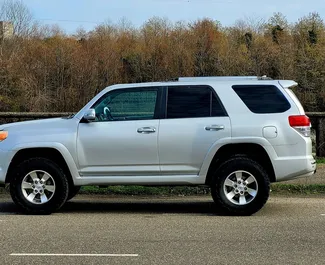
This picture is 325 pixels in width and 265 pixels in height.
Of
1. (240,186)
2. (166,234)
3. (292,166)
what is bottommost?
(166,234)

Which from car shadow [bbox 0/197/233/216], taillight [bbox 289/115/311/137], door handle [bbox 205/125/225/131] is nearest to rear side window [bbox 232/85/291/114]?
taillight [bbox 289/115/311/137]

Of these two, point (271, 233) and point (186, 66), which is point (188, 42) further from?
point (271, 233)

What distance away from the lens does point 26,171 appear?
9.11 m

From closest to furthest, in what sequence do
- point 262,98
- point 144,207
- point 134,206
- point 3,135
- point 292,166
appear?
point 292,166 → point 262,98 → point 3,135 → point 144,207 → point 134,206

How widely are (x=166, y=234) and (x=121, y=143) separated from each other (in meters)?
1.88

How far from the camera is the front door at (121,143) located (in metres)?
8.98

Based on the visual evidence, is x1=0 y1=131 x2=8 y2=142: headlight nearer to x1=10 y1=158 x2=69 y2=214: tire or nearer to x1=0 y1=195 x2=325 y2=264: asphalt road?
x1=10 y1=158 x2=69 y2=214: tire

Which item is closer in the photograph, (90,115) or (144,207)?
(90,115)

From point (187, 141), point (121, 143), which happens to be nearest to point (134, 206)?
point (121, 143)

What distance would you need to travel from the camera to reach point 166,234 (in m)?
7.65

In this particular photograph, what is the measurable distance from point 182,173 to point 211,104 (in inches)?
45.2

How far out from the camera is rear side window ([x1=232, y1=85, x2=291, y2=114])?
29.5 ft

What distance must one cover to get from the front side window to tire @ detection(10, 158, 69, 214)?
1.09 meters

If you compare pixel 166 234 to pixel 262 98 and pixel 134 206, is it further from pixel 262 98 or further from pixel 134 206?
pixel 262 98
